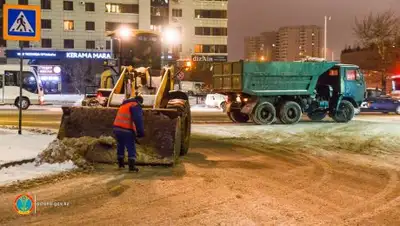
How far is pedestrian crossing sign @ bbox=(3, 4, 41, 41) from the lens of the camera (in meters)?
12.9

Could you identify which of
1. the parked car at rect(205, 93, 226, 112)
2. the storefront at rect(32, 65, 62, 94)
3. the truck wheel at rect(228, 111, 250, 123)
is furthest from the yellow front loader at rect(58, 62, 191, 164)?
the storefront at rect(32, 65, 62, 94)

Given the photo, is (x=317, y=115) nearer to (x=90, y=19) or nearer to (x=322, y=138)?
(x=322, y=138)

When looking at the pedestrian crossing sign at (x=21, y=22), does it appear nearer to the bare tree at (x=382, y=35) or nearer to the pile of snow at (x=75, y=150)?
the pile of snow at (x=75, y=150)

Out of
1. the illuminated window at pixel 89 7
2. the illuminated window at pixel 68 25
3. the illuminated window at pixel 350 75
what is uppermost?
the illuminated window at pixel 89 7

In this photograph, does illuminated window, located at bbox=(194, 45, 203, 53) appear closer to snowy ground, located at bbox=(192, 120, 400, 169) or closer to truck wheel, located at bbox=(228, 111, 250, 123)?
truck wheel, located at bbox=(228, 111, 250, 123)

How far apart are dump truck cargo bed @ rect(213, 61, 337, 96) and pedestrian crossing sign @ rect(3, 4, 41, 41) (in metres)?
10.2

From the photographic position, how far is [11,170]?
978 cm

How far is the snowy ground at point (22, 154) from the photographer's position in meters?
9.38

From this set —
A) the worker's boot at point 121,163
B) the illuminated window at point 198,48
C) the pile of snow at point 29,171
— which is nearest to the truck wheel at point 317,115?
the worker's boot at point 121,163

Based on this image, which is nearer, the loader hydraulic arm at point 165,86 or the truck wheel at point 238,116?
the loader hydraulic arm at point 165,86

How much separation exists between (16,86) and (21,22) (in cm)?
1986

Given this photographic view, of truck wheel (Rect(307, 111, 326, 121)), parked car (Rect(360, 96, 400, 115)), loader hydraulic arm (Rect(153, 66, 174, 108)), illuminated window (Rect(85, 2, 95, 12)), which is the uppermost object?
illuminated window (Rect(85, 2, 95, 12))

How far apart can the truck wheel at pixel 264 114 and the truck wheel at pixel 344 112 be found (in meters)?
3.52

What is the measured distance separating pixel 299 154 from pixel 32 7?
751 centimetres
